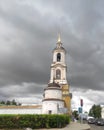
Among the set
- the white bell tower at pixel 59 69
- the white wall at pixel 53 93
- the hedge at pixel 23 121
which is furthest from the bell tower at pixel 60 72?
the hedge at pixel 23 121

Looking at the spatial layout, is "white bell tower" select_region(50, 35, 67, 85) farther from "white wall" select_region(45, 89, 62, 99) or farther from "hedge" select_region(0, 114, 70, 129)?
"hedge" select_region(0, 114, 70, 129)

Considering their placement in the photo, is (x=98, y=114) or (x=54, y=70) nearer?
(x=54, y=70)

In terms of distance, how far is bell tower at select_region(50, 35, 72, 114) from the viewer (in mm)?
84438

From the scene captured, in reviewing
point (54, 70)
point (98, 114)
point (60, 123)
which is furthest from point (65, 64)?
point (98, 114)

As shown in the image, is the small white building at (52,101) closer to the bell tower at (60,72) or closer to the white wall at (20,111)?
the white wall at (20,111)

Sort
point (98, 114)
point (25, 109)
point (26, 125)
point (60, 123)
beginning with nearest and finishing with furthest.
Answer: point (26, 125) < point (60, 123) < point (25, 109) < point (98, 114)

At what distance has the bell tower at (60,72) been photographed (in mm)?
84438

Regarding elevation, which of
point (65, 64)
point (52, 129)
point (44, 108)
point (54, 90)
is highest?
point (65, 64)

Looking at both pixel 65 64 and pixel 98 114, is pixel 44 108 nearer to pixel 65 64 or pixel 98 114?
pixel 65 64

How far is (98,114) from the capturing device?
568 feet

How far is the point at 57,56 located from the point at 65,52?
3024 mm

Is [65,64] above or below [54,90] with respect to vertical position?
above

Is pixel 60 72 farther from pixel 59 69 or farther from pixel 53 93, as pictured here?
pixel 53 93

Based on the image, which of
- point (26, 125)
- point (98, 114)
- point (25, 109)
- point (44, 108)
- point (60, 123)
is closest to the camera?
point (26, 125)
